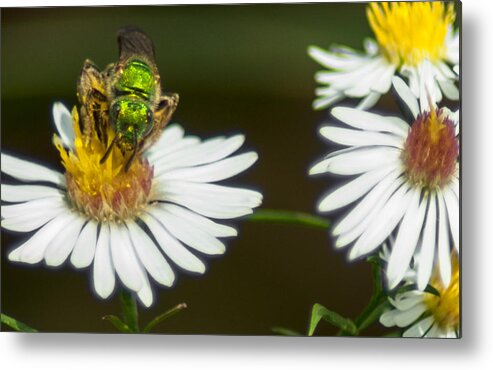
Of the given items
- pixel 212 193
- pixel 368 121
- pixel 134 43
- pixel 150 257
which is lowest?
pixel 150 257

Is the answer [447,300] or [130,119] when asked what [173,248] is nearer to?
[130,119]

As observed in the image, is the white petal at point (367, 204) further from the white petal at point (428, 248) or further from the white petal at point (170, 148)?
the white petal at point (170, 148)

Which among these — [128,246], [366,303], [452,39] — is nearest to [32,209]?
[128,246]

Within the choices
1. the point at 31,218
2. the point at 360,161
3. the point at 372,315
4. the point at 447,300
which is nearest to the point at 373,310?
the point at 372,315

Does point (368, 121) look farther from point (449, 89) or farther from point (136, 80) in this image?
point (136, 80)

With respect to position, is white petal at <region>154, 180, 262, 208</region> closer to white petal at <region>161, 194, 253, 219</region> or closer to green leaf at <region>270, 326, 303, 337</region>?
white petal at <region>161, 194, 253, 219</region>

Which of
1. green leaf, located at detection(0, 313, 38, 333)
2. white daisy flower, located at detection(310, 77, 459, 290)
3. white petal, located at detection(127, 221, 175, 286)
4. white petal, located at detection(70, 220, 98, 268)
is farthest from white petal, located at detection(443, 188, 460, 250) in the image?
green leaf, located at detection(0, 313, 38, 333)

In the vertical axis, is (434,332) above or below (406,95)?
below
